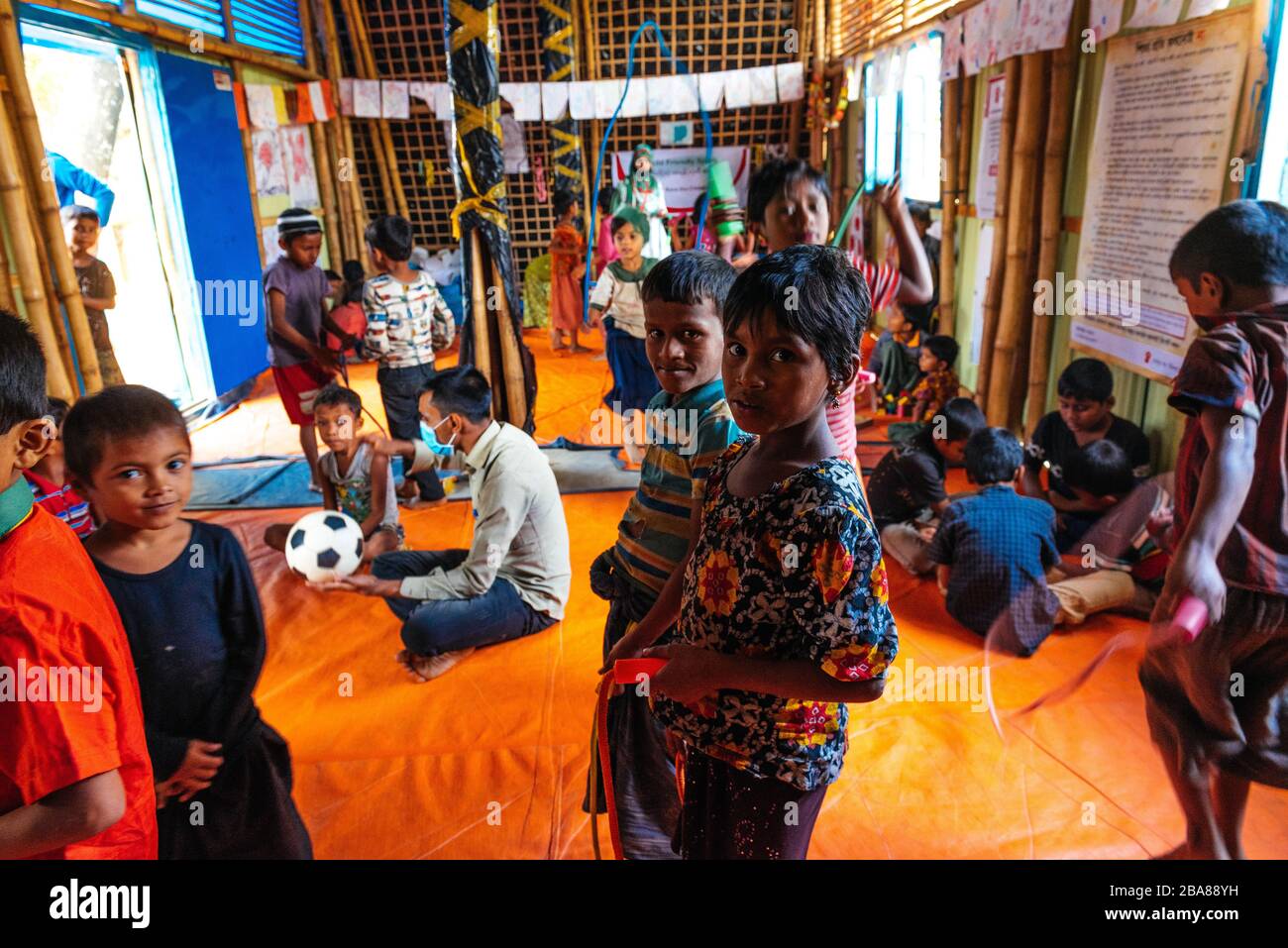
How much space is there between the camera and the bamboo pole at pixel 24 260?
3.27m

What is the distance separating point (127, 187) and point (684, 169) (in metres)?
4.91

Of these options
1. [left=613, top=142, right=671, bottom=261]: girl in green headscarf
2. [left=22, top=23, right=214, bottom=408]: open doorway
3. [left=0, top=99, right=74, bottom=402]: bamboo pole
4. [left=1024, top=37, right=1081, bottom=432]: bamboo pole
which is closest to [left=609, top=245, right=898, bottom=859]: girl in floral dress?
[left=1024, top=37, right=1081, bottom=432]: bamboo pole

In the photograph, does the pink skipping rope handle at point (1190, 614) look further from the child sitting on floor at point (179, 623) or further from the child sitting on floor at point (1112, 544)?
the child sitting on floor at point (179, 623)

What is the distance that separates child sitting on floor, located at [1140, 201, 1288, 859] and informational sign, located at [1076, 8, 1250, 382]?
56.4 inches

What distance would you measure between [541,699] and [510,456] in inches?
26.1

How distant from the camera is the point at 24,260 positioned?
131 inches

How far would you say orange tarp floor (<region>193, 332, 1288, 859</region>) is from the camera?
5.66ft

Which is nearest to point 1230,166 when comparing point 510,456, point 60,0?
point 510,456

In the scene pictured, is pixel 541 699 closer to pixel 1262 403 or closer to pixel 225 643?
pixel 225 643

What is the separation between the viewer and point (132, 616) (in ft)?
3.92

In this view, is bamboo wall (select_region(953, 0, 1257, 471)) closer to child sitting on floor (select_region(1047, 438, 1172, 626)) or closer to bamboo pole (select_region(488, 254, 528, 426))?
child sitting on floor (select_region(1047, 438, 1172, 626))

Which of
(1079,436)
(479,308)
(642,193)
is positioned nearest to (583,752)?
(1079,436)

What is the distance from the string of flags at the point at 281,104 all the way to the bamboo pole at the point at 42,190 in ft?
8.39
